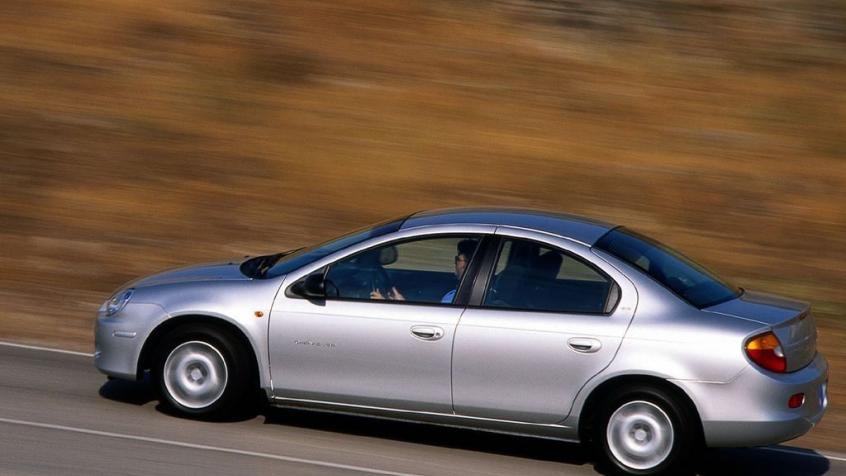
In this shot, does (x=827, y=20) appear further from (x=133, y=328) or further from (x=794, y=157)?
(x=133, y=328)

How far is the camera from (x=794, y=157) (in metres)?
13.7

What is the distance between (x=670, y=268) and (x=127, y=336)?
3.65 meters

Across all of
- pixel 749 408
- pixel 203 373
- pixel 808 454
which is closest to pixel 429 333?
pixel 203 373

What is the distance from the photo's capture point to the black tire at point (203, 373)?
24.4ft

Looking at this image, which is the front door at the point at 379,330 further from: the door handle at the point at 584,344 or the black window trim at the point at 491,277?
the door handle at the point at 584,344

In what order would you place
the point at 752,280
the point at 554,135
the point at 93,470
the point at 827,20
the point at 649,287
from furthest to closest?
the point at 827,20
the point at 554,135
the point at 752,280
the point at 649,287
the point at 93,470

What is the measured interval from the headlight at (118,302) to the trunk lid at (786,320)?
386 cm

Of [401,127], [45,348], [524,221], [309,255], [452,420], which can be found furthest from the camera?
→ [401,127]

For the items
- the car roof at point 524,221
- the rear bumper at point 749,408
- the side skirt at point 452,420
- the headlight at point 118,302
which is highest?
the car roof at point 524,221

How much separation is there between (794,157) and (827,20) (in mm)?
2807

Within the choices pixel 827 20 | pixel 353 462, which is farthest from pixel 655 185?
pixel 353 462

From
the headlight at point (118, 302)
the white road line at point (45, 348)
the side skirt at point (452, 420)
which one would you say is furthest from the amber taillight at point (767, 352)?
the white road line at point (45, 348)

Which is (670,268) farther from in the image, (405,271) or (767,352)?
(405,271)

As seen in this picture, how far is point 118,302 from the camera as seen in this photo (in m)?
7.77
